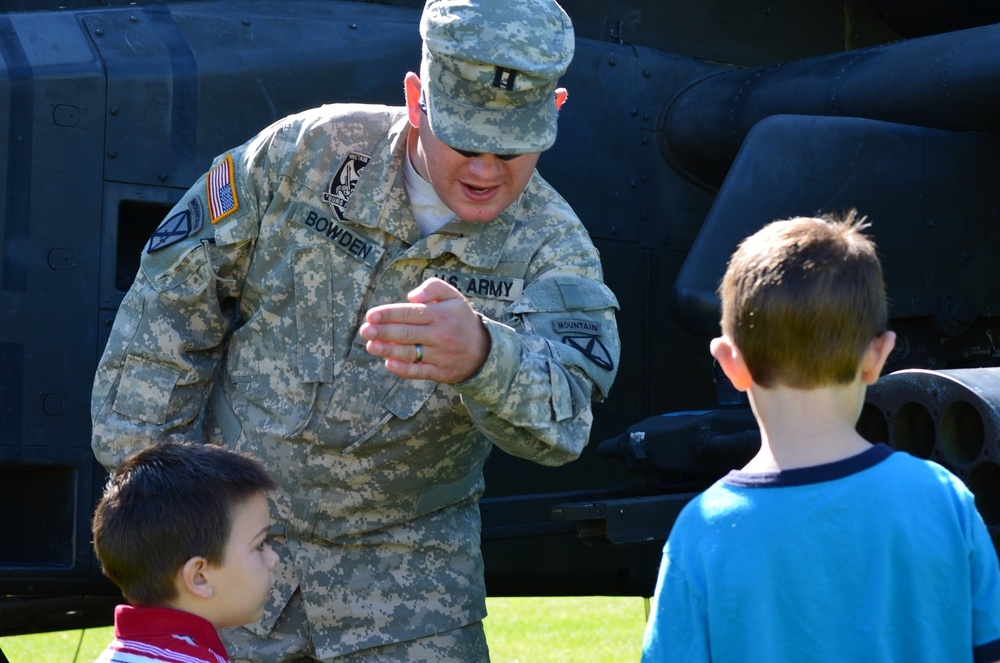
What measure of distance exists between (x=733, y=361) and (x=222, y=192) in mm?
1339

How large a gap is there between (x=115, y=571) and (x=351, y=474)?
65cm

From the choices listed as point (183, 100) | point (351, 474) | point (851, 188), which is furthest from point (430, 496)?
point (851, 188)

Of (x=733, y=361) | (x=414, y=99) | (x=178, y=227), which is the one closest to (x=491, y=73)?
(x=414, y=99)

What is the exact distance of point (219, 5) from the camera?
3855 millimetres

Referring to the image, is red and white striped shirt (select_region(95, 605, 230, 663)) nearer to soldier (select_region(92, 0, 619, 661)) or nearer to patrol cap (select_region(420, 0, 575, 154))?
soldier (select_region(92, 0, 619, 661))

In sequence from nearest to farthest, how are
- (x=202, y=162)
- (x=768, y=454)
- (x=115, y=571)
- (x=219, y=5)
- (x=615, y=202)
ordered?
1. (x=768, y=454)
2. (x=115, y=571)
3. (x=202, y=162)
4. (x=219, y=5)
5. (x=615, y=202)

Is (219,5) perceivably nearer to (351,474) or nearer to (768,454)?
(351,474)

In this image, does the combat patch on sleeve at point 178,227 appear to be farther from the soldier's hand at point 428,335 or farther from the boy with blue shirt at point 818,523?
the boy with blue shirt at point 818,523

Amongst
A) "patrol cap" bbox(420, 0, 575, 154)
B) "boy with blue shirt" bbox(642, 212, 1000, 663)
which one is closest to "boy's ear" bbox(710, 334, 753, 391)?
"boy with blue shirt" bbox(642, 212, 1000, 663)

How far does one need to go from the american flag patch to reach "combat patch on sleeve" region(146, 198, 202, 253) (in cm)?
4

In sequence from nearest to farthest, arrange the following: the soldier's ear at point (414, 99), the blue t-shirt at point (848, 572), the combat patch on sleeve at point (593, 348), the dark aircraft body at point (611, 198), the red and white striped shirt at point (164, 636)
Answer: the blue t-shirt at point (848, 572), the red and white striped shirt at point (164, 636), the combat patch on sleeve at point (593, 348), the soldier's ear at point (414, 99), the dark aircraft body at point (611, 198)

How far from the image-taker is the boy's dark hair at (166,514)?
2217 millimetres

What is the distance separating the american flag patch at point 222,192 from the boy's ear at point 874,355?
1.44 meters

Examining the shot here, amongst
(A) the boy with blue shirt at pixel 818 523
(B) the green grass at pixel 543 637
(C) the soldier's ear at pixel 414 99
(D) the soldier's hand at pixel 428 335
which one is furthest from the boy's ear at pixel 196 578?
(B) the green grass at pixel 543 637
